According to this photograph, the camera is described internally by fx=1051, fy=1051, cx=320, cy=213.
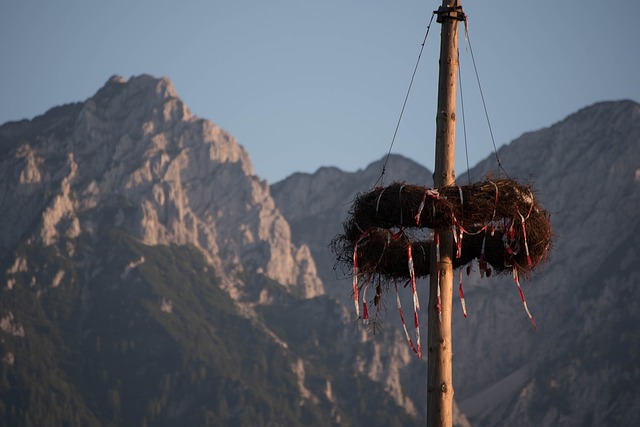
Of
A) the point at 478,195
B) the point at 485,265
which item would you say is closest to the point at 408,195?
the point at 478,195

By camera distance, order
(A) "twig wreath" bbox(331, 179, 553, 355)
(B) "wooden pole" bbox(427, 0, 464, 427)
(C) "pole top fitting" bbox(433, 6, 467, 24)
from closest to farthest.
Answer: (B) "wooden pole" bbox(427, 0, 464, 427)
(A) "twig wreath" bbox(331, 179, 553, 355)
(C) "pole top fitting" bbox(433, 6, 467, 24)

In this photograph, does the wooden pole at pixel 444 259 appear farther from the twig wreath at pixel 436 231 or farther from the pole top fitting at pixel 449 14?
the twig wreath at pixel 436 231

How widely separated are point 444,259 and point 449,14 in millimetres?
3489

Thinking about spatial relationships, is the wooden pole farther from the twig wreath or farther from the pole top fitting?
the twig wreath

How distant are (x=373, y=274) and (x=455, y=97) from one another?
2780 millimetres

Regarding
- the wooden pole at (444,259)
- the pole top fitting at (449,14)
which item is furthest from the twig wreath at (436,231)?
the pole top fitting at (449,14)

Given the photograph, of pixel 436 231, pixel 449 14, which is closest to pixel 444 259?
pixel 436 231

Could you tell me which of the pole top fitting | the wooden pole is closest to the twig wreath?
the wooden pole

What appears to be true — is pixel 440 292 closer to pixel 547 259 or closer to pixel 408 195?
pixel 408 195

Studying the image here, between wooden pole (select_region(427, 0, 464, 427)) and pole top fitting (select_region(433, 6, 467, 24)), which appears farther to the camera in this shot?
pole top fitting (select_region(433, 6, 467, 24))

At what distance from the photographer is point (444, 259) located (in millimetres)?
14281

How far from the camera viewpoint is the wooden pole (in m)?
13.7

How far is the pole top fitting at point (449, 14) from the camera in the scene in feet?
48.8

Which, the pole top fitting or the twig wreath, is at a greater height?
the pole top fitting
